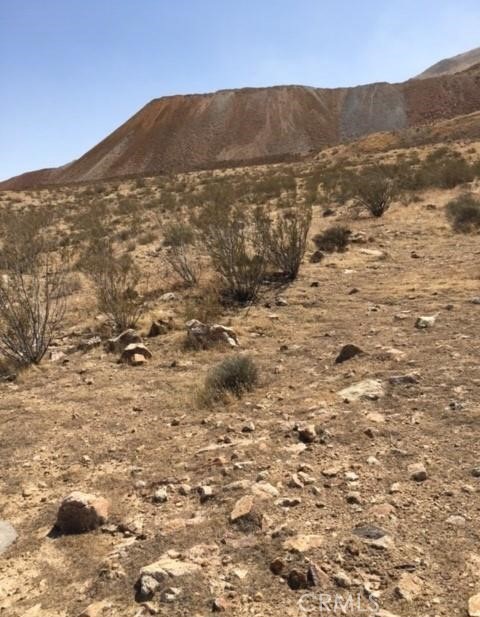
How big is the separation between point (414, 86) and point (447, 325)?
7104cm

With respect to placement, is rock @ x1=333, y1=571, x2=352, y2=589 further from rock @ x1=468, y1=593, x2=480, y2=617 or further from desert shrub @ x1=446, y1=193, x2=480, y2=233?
desert shrub @ x1=446, y1=193, x2=480, y2=233

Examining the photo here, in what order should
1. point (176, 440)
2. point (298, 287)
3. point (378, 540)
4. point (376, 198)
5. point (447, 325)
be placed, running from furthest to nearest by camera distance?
point (376, 198) → point (298, 287) → point (447, 325) → point (176, 440) → point (378, 540)

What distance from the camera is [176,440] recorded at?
158 inches

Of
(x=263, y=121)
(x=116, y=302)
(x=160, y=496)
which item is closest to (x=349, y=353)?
(x=160, y=496)

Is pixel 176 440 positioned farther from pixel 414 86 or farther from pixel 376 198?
pixel 414 86

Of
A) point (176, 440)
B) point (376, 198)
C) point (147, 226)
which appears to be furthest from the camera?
point (147, 226)

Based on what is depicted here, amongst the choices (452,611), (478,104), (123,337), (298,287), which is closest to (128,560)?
(452,611)

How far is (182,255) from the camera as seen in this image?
10453 mm

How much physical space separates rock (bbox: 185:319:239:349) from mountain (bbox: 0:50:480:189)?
187 feet

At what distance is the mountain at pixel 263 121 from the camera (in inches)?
2493

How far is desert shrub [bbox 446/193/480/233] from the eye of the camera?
10.5m

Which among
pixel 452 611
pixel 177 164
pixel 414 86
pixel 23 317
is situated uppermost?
pixel 414 86

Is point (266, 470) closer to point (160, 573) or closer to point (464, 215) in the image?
point (160, 573)

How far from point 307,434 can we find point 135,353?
2649mm
